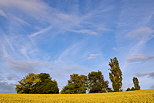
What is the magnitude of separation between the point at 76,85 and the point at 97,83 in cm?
970

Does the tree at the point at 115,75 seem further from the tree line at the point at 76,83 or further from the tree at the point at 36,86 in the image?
the tree at the point at 36,86

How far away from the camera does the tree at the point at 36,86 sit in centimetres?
7044

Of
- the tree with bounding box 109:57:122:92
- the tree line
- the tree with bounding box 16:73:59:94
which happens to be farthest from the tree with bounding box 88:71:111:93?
the tree with bounding box 16:73:59:94

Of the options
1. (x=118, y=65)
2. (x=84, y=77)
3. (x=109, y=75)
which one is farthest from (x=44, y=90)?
(x=118, y=65)

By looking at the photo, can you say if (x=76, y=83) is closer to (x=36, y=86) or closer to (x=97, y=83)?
(x=97, y=83)

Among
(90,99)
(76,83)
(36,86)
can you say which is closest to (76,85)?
(76,83)

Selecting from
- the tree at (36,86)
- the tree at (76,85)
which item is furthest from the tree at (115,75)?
the tree at (36,86)

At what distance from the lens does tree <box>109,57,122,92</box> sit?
63.6 metres

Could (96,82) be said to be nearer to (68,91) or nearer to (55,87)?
(68,91)

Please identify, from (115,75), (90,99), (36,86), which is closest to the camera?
(90,99)

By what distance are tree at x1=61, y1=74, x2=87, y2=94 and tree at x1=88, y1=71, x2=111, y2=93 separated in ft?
9.12

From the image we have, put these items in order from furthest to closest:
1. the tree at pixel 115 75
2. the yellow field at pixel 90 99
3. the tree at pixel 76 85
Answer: the tree at pixel 76 85
the tree at pixel 115 75
the yellow field at pixel 90 99

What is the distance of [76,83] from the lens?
7556cm

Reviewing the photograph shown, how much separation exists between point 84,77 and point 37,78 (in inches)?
879
